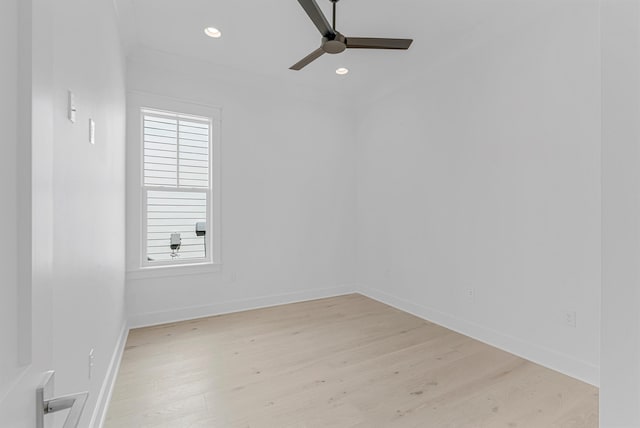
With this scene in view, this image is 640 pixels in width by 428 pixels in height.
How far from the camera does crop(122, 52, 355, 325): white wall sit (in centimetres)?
348

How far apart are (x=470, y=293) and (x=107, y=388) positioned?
3147 millimetres

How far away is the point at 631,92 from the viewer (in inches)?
29.2

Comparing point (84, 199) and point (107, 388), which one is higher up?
point (84, 199)

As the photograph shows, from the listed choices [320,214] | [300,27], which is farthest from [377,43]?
[320,214]

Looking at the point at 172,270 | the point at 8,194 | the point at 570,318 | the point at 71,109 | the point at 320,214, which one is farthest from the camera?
the point at 320,214

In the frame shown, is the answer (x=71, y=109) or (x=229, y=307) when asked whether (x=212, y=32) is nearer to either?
(x=71, y=109)

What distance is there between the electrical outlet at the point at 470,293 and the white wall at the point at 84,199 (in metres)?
3.12

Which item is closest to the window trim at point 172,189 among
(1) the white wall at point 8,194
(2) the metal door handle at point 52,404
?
(2) the metal door handle at point 52,404

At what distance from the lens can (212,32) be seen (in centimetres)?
306

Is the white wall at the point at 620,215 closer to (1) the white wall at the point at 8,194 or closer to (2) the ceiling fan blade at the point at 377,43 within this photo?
(1) the white wall at the point at 8,194

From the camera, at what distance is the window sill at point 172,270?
132 inches

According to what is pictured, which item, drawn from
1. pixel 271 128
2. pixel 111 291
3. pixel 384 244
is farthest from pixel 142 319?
pixel 384 244

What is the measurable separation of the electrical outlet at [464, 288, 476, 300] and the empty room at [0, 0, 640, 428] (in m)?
0.02

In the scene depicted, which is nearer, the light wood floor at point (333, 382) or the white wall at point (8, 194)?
the white wall at point (8, 194)
